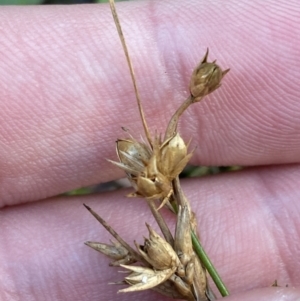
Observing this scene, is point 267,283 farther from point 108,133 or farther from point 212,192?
point 108,133

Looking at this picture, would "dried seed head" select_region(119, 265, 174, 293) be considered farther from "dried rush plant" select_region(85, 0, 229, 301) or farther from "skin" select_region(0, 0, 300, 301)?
"skin" select_region(0, 0, 300, 301)

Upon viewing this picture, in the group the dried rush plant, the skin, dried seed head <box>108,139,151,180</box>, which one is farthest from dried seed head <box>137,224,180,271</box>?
the skin

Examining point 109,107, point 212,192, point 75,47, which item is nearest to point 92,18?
point 75,47

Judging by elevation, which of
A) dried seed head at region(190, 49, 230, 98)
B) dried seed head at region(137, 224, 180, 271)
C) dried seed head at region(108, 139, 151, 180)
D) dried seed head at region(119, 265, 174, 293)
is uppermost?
dried seed head at region(190, 49, 230, 98)

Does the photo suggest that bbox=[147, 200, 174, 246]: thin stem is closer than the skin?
Yes

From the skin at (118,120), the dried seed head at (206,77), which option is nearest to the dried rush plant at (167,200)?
the dried seed head at (206,77)
